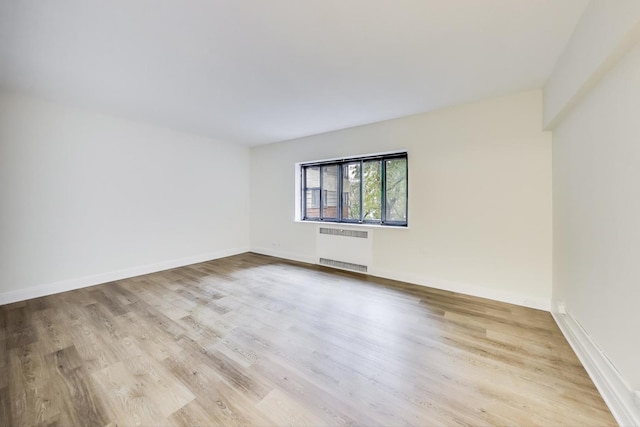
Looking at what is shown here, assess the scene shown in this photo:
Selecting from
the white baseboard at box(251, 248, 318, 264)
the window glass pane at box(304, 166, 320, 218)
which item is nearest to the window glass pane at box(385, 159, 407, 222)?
the window glass pane at box(304, 166, 320, 218)

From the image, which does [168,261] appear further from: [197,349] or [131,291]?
[197,349]

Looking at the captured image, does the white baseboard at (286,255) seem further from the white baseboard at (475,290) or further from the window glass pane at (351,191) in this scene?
the white baseboard at (475,290)

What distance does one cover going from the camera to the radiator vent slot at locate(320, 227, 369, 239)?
3.95 m

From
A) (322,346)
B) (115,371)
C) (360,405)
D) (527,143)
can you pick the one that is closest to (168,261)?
(115,371)

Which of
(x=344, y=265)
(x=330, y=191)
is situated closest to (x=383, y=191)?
(x=330, y=191)

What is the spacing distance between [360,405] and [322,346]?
62 centimetres

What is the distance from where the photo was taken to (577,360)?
71.3 inches

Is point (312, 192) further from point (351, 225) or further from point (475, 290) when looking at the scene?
point (475, 290)

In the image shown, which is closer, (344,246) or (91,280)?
(91,280)

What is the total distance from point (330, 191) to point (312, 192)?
17.2 inches

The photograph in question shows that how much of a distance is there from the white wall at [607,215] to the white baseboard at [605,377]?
0.05m

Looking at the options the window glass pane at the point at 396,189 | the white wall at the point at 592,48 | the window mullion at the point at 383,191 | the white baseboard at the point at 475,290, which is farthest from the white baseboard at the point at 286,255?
the white wall at the point at 592,48

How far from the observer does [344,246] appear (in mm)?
4164

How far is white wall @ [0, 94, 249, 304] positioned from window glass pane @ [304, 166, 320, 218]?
6.12 feet
